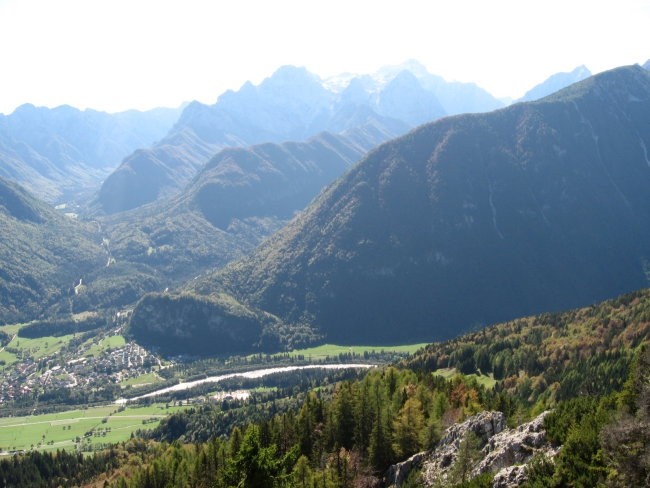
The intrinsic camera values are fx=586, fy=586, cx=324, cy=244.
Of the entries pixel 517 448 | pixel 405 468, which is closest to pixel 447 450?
pixel 405 468

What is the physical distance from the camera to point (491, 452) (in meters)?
71.3

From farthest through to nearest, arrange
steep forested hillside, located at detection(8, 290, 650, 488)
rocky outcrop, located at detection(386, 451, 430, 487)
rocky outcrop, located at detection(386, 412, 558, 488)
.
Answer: rocky outcrop, located at detection(386, 451, 430, 487), rocky outcrop, located at detection(386, 412, 558, 488), steep forested hillside, located at detection(8, 290, 650, 488)

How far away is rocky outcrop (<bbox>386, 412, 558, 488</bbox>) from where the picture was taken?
206 feet

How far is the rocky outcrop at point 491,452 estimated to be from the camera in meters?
62.8

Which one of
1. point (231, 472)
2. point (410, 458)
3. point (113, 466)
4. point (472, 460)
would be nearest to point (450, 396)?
point (410, 458)

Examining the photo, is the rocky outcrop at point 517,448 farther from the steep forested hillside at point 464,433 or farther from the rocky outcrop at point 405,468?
the rocky outcrop at point 405,468

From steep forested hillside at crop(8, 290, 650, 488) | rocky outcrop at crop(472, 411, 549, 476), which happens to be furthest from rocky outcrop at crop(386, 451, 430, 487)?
rocky outcrop at crop(472, 411, 549, 476)

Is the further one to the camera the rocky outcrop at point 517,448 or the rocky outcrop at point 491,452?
the rocky outcrop at point 517,448

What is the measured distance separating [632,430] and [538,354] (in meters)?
147

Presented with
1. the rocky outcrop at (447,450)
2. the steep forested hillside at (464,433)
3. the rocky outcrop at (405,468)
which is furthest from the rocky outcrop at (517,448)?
the rocky outcrop at (405,468)

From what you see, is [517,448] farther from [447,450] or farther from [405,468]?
[405,468]

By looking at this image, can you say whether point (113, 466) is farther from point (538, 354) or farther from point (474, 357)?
point (538, 354)

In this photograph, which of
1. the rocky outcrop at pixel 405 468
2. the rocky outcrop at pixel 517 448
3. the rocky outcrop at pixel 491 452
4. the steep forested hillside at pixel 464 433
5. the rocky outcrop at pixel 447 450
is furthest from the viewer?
the rocky outcrop at pixel 405 468

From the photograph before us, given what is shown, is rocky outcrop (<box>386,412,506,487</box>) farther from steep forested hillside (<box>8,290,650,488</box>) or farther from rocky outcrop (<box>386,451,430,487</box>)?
steep forested hillside (<box>8,290,650,488</box>)
